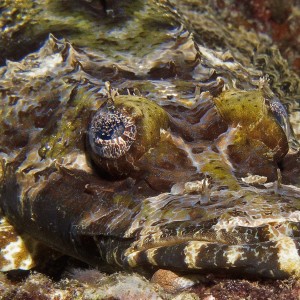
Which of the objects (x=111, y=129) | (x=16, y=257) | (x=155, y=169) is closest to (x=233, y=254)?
(x=155, y=169)

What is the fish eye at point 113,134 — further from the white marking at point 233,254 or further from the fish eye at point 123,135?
the white marking at point 233,254

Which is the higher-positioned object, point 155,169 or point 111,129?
point 111,129

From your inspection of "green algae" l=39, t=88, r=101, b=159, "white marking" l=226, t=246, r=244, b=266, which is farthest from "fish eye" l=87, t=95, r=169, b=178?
"white marking" l=226, t=246, r=244, b=266

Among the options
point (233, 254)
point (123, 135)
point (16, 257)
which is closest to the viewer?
point (233, 254)

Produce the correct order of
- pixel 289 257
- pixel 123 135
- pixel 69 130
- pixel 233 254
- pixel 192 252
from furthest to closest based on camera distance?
1. pixel 69 130
2. pixel 123 135
3. pixel 192 252
4. pixel 233 254
5. pixel 289 257

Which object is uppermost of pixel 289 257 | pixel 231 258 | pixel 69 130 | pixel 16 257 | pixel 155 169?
pixel 289 257

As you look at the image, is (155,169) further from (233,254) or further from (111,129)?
(233,254)

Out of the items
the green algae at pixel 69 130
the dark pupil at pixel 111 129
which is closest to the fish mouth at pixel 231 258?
the dark pupil at pixel 111 129
